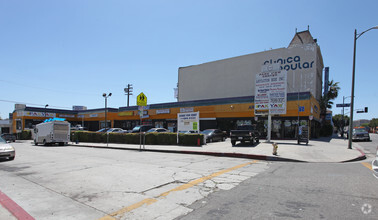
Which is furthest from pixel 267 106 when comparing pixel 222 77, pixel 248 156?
pixel 222 77

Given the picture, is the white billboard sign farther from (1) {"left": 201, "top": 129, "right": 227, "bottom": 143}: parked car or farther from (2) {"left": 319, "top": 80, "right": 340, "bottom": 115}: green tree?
(2) {"left": 319, "top": 80, "right": 340, "bottom": 115}: green tree

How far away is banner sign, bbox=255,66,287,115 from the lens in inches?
815

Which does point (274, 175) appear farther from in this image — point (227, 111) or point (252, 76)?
point (252, 76)

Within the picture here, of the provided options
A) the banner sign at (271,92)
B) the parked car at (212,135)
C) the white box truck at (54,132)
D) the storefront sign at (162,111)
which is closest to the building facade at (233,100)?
the storefront sign at (162,111)

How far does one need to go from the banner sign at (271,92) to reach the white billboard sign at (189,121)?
639cm

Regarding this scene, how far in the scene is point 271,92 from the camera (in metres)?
21.2

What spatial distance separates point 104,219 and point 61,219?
2.53ft

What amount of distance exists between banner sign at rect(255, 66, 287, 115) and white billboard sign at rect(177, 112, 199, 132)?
21.0 feet

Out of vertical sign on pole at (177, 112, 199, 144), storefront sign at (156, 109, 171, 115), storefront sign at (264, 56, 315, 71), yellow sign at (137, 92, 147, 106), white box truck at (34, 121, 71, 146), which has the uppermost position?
storefront sign at (264, 56, 315, 71)

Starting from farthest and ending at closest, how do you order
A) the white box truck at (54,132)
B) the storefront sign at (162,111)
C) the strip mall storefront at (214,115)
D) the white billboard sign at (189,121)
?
the storefront sign at (162,111), the strip mall storefront at (214,115), the white box truck at (54,132), the white billboard sign at (189,121)

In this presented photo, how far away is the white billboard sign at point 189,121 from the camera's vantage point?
2008cm

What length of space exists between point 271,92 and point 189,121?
26.3ft

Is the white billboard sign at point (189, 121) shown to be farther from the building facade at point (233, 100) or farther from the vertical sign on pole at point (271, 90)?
the building facade at point (233, 100)

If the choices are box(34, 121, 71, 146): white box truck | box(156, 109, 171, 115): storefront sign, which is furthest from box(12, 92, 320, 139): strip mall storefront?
box(34, 121, 71, 146): white box truck
